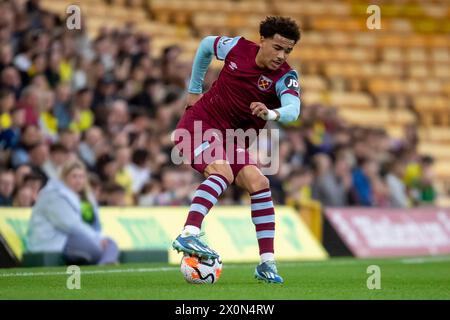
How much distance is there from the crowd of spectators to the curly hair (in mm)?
5114

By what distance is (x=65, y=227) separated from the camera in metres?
12.6

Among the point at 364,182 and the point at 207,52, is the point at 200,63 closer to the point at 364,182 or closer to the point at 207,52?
the point at 207,52

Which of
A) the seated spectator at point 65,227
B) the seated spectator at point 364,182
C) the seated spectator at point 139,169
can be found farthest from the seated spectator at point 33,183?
the seated spectator at point 364,182

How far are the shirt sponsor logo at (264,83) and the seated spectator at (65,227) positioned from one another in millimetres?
4065

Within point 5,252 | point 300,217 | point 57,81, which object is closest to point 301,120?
point 300,217

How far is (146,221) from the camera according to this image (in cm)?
1427

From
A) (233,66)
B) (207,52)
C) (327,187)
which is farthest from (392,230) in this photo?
(233,66)

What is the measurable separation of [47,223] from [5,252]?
548 mm

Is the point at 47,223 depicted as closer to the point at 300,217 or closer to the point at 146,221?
the point at 146,221

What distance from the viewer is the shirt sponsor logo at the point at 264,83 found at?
9.14 meters

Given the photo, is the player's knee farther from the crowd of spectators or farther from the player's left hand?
the crowd of spectators

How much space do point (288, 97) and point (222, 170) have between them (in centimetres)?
75
